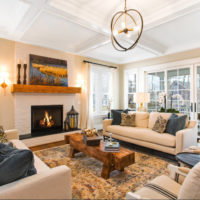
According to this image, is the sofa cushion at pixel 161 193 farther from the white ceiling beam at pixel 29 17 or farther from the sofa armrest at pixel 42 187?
the white ceiling beam at pixel 29 17

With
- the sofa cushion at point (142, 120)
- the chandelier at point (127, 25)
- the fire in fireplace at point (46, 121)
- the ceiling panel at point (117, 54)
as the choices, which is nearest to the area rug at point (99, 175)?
the sofa cushion at point (142, 120)

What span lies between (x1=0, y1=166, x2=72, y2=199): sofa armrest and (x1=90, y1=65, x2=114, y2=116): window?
4.22 m

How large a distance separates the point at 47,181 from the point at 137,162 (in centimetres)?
200

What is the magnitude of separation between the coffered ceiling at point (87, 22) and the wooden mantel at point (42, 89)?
3.90 feet

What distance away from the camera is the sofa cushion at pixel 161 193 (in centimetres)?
120

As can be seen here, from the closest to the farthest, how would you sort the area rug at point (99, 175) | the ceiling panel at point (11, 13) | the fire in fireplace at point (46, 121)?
the area rug at point (99, 175) → the ceiling panel at point (11, 13) → the fire in fireplace at point (46, 121)

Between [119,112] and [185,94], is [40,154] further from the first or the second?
[185,94]

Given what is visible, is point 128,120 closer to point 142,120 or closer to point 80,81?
point 142,120

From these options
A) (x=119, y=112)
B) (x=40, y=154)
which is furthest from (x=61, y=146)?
(x=119, y=112)

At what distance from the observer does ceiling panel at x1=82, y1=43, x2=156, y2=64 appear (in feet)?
16.5

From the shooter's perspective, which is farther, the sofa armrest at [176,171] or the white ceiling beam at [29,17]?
the white ceiling beam at [29,17]

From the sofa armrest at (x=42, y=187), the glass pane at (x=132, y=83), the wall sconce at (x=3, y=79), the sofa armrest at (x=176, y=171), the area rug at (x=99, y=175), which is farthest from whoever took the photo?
the glass pane at (x=132, y=83)

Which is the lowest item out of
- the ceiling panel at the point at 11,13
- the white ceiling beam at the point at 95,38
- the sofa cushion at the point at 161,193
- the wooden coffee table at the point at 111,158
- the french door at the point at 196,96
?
the wooden coffee table at the point at 111,158

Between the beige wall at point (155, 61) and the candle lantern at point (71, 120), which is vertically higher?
the beige wall at point (155, 61)
